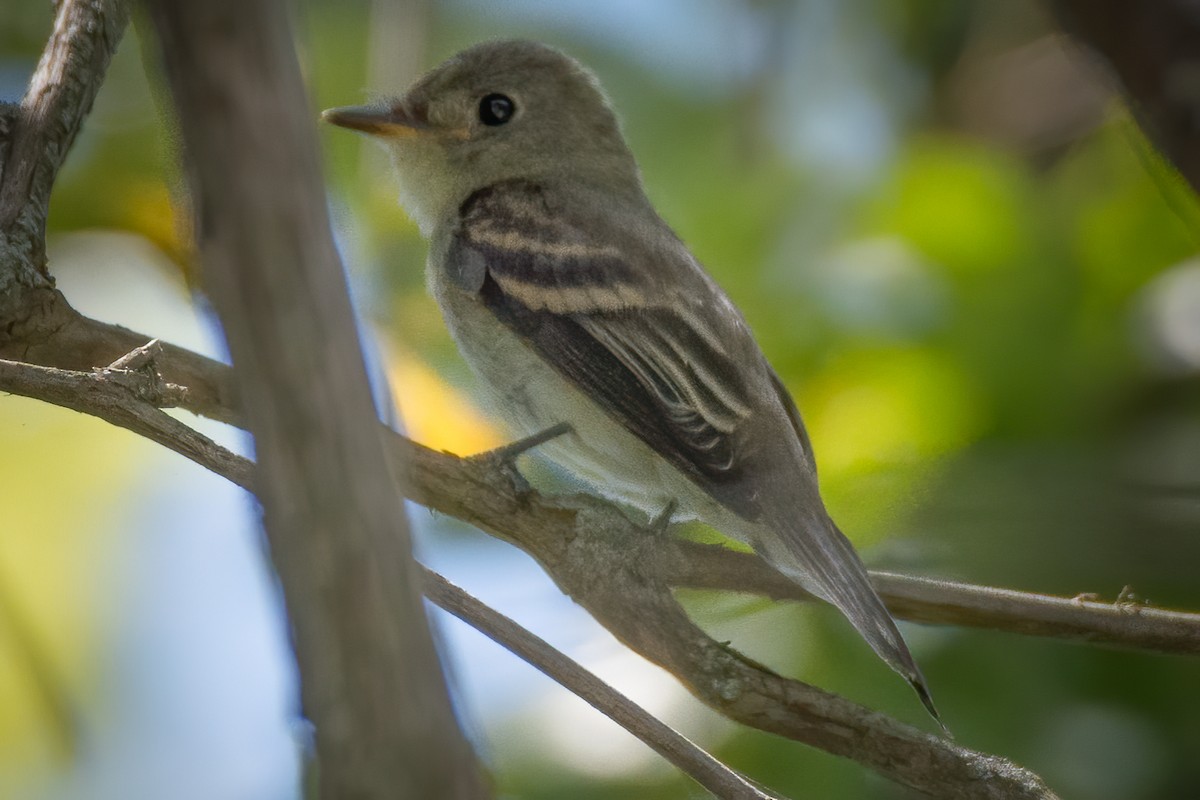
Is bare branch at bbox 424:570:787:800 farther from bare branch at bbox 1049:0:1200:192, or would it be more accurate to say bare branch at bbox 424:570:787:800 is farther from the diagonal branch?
bare branch at bbox 1049:0:1200:192

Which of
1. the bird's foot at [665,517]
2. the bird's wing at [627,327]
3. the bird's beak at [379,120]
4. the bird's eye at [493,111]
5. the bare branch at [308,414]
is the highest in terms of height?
the bird's eye at [493,111]

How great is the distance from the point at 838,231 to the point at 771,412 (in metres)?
1.25

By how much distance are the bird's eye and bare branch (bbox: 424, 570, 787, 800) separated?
232 cm

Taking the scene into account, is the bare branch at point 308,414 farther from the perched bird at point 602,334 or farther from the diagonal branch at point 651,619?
the perched bird at point 602,334

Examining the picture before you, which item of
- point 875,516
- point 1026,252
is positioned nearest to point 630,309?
point 875,516

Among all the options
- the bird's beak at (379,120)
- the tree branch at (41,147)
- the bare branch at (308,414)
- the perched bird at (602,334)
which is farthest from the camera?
the bird's beak at (379,120)

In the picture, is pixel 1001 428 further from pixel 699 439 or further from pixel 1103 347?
pixel 699 439

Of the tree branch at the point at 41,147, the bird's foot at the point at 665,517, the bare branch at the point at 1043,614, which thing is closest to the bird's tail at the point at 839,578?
the bare branch at the point at 1043,614

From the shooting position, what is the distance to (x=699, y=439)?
2914 millimetres

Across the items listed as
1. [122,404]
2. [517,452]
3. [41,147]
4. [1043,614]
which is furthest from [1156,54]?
[41,147]

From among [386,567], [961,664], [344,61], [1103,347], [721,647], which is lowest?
[386,567]

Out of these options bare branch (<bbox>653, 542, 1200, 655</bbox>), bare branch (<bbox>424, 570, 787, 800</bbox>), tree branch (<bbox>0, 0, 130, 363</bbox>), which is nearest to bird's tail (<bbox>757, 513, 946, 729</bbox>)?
bare branch (<bbox>653, 542, 1200, 655</bbox>)

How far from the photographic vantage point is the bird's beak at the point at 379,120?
12.0 ft

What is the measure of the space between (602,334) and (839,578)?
2.71 feet
